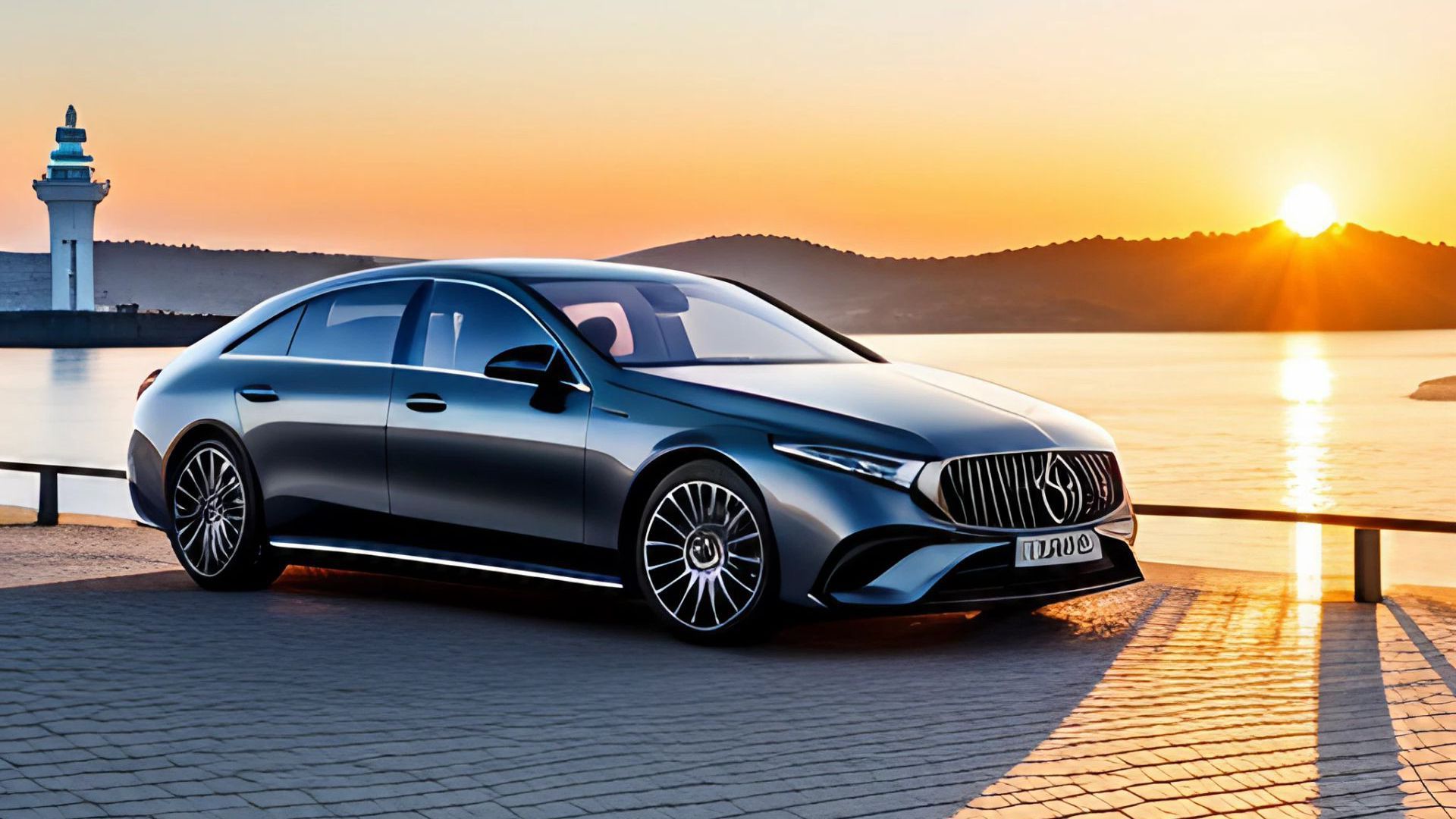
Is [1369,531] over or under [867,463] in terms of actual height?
under

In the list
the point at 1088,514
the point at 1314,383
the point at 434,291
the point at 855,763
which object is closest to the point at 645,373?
the point at 434,291

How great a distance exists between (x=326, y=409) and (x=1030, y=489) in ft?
12.1

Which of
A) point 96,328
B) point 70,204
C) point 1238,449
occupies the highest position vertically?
point 70,204

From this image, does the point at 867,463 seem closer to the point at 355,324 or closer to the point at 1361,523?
the point at 355,324

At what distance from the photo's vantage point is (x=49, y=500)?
47.7ft

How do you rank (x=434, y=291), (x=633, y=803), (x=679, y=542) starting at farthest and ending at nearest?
(x=434, y=291) < (x=679, y=542) < (x=633, y=803)

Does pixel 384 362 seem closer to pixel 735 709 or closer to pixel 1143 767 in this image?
pixel 735 709

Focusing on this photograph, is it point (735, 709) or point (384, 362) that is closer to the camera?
point (735, 709)

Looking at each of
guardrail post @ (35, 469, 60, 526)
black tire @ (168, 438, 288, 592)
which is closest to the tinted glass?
black tire @ (168, 438, 288, 592)

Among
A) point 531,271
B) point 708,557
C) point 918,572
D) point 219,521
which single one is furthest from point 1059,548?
point 219,521

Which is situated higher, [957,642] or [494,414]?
[494,414]

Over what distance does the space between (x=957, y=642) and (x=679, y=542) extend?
4.51ft

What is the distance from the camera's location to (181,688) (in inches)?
261

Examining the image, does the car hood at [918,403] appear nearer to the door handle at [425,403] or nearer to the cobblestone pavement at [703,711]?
the cobblestone pavement at [703,711]
